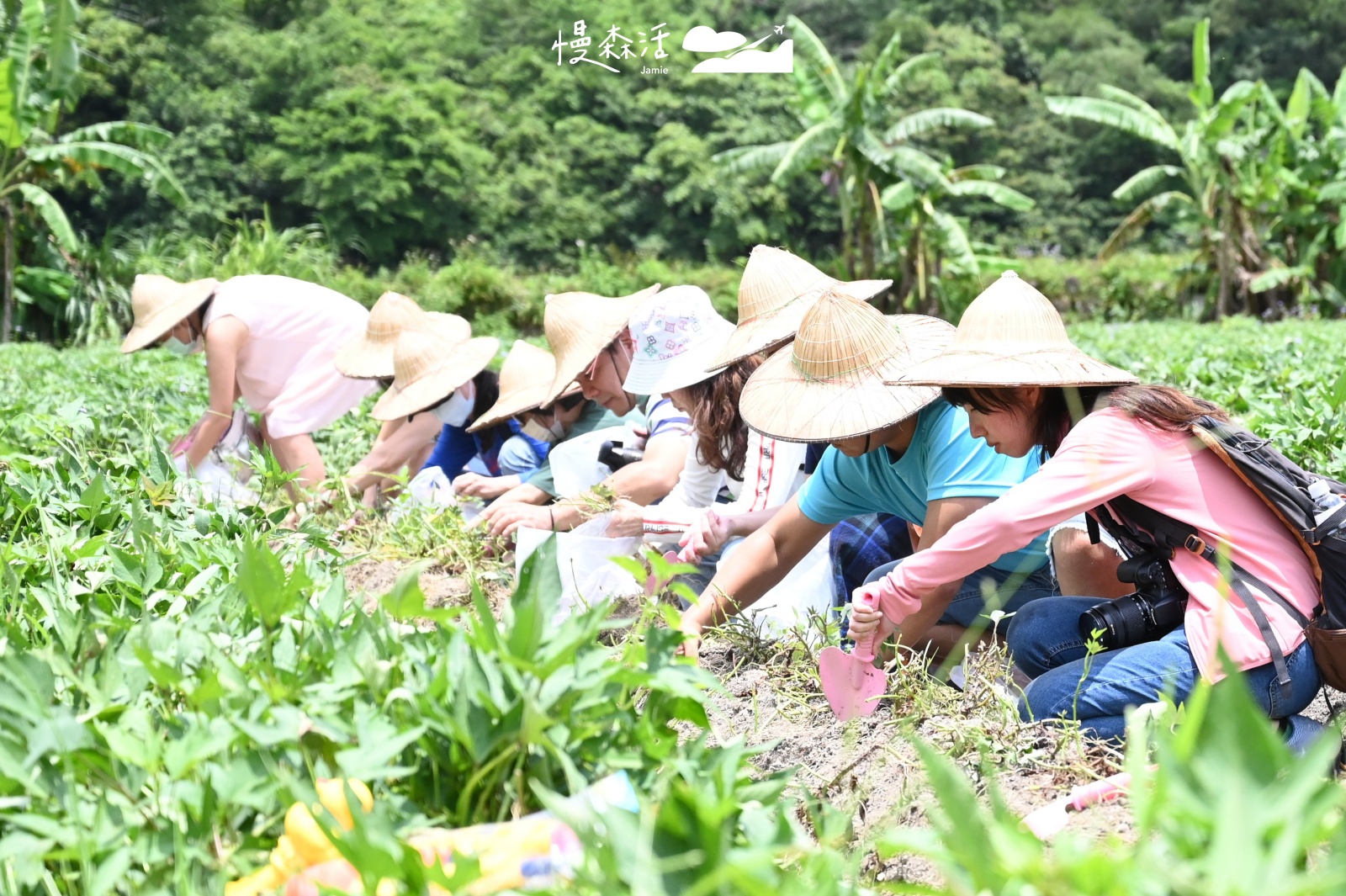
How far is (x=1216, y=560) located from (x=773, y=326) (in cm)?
145

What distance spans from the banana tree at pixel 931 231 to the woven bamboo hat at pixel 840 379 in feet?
49.0

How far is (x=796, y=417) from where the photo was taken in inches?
111

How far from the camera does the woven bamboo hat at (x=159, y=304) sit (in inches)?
213

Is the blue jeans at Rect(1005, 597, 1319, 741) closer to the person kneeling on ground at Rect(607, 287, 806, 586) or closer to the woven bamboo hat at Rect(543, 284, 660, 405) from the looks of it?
the person kneeling on ground at Rect(607, 287, 806, 586)

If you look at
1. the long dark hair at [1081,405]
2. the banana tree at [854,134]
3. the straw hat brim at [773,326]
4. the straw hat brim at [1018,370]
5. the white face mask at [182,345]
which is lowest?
the banana tree at [854,134]

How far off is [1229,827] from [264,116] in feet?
97.9

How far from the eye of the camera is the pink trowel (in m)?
2.50

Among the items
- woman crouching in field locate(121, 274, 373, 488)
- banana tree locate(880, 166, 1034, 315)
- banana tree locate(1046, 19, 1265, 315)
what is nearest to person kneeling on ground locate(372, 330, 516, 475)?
woman crouching in field locate(121, 274, 373, 488)

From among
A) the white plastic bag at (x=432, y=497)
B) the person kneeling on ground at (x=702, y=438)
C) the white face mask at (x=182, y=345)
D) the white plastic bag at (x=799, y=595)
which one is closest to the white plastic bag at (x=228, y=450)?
the white face mask at (x=182, y=345)

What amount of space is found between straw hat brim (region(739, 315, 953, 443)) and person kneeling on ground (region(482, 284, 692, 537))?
0.92 m

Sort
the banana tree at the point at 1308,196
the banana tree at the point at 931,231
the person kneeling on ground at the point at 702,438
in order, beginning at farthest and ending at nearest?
the banana tree at the point at 931,231 < the banana tree at the point at 1308,196 < the person kneeling on ground at the point at 702,438

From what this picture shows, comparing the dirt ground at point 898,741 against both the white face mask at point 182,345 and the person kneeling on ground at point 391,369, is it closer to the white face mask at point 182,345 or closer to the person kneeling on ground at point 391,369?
the person kneeling on ground at point 391,369

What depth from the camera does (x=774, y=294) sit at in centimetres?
357

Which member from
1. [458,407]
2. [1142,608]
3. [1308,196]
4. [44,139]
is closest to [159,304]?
[458,407]
